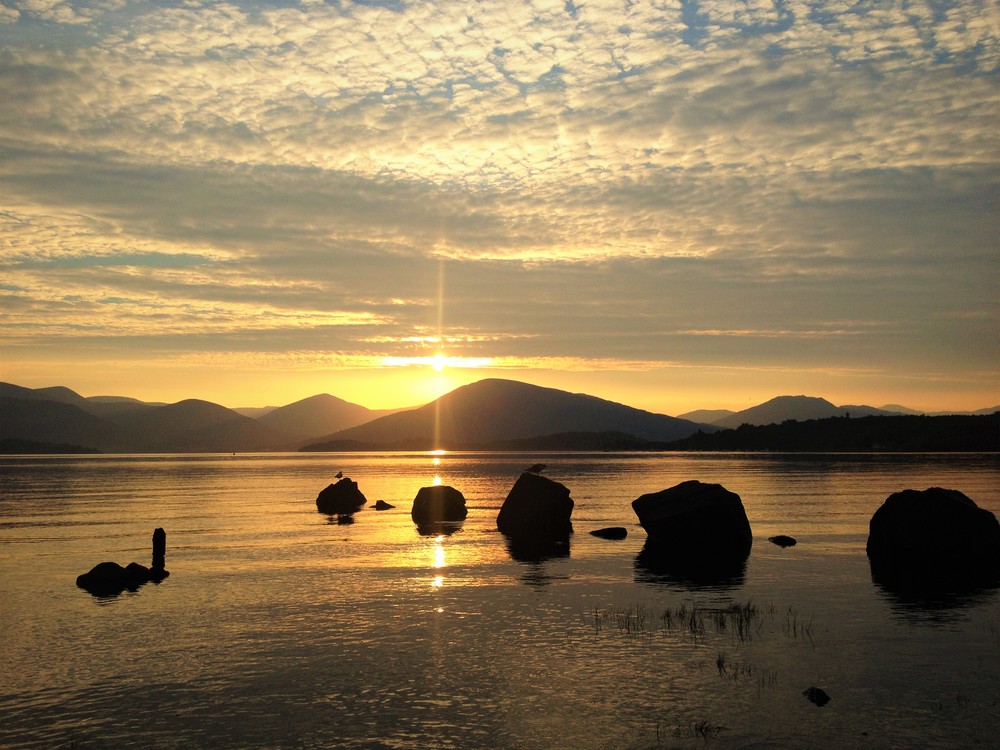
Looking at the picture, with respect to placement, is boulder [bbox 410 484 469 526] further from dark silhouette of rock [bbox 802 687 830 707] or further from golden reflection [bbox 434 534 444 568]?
dark silhouette of rock [bbox 802 687 830 707]

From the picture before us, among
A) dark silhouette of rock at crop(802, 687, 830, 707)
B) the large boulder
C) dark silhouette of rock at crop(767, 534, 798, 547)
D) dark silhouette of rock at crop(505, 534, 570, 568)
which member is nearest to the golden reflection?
dark silhouette of rock at crop(505, 534, 570, 568)

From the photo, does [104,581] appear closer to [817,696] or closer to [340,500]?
[817,696]

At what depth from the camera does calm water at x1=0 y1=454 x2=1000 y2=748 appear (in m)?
18.3

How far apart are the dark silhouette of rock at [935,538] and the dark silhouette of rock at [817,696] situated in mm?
21974

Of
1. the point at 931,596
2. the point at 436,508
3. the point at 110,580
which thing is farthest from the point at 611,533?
the point at 110,580

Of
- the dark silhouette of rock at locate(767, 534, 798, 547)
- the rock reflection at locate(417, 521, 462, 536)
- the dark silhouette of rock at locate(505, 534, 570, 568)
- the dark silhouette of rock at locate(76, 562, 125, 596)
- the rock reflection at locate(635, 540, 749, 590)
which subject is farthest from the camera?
the rock reflection at locate(417, 521, 462, 536)

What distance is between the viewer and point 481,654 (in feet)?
81.7

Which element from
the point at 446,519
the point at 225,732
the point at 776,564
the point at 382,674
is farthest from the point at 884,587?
the point at 446,519

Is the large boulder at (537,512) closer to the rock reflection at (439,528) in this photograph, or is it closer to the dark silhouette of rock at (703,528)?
the rock reflection at (439,528)

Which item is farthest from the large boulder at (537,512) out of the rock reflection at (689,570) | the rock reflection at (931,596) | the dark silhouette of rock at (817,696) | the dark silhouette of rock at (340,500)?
the dark silhouette of rock at (817,696)

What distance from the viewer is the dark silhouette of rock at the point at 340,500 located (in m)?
86.9

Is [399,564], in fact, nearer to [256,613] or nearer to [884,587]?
[256,613]

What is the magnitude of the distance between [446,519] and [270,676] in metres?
51.5

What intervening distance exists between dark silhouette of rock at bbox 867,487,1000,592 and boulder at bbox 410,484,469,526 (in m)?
39.1
